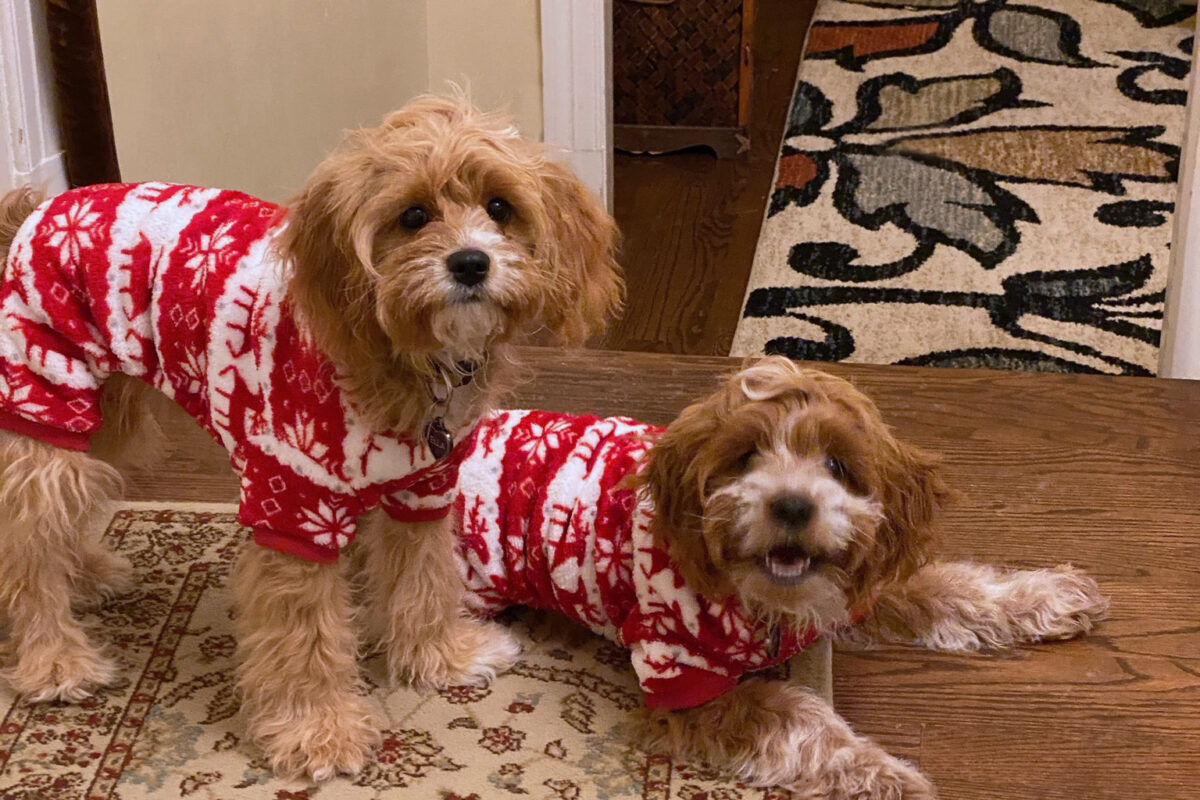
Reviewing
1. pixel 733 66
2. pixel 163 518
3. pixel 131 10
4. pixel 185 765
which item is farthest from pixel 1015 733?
pixel 733 66

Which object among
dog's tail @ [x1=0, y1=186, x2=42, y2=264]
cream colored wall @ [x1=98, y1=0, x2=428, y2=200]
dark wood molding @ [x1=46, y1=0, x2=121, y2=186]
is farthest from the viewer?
cream colored wall @ [x1=98, y1=0, x2=428, y2=200]

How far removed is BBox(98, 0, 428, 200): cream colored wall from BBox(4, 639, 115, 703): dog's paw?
859 millimetres

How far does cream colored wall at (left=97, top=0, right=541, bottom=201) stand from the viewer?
2.37 meters

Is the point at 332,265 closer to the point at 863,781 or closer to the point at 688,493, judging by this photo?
the point at 688,493

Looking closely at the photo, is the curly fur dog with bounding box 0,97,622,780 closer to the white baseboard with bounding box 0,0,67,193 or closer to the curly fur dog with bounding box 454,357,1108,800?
the curly fur dog with bounding box 454,357,1108,800

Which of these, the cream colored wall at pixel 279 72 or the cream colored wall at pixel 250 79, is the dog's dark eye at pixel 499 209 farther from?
the cream colored wall at pixel 250 79

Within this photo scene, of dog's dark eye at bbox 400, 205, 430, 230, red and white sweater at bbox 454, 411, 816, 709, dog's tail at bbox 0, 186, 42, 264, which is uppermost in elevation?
dog's dark eye at bbox 400, 205, 430, 230

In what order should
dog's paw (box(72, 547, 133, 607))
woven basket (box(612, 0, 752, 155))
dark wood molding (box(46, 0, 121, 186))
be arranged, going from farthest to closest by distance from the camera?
woven basket (box(612, 0, 752, 155))
dark wood molding (box(46, 0, 121, 186))
dog's paw (box(72, 547, 133, 607))

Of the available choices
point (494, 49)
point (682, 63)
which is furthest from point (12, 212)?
point (682, 63)

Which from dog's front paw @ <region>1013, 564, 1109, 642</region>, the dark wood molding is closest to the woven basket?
the dark wood molding

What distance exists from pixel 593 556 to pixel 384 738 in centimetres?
34

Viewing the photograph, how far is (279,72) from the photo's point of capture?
276 centimetres

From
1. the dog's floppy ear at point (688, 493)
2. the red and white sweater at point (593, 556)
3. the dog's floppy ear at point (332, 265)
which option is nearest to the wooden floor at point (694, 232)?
the red and white sweater at point (593, 556)

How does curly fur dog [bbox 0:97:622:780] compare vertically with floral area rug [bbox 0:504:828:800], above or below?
above
